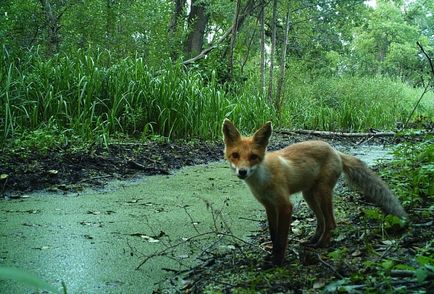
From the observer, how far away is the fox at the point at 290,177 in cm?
266

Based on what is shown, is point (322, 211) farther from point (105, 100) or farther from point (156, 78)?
point (156, 78)

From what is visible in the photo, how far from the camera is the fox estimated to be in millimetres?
2656

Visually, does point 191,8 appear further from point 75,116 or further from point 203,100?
point 75,116

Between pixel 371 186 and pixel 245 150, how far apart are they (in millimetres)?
1002

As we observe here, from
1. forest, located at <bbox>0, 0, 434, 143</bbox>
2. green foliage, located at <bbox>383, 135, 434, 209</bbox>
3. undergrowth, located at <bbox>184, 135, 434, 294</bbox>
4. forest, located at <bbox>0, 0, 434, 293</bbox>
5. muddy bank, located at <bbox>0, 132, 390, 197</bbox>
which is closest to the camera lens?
undergrowth, located at <bbox>184, 135, 434, 294</bbox>

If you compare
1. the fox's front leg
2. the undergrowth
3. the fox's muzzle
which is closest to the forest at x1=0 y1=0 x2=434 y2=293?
the undergrowth

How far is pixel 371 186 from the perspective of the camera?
3.09 metres

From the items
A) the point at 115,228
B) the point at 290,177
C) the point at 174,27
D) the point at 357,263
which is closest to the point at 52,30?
the point at 174,27

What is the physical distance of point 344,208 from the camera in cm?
387

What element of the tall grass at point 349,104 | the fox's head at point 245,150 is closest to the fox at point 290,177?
the fox's head at point 245,150

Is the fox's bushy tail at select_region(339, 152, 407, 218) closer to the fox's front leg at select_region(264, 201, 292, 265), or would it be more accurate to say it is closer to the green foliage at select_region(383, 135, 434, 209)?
the green foliage at select_region(383, 135, 434, 209)

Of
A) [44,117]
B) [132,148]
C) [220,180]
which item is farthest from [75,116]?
[220,180]

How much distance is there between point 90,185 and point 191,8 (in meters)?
13.6

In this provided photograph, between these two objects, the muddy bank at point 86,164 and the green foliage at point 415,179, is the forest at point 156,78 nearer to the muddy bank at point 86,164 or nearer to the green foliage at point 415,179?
the muddy bank at point 86,164
